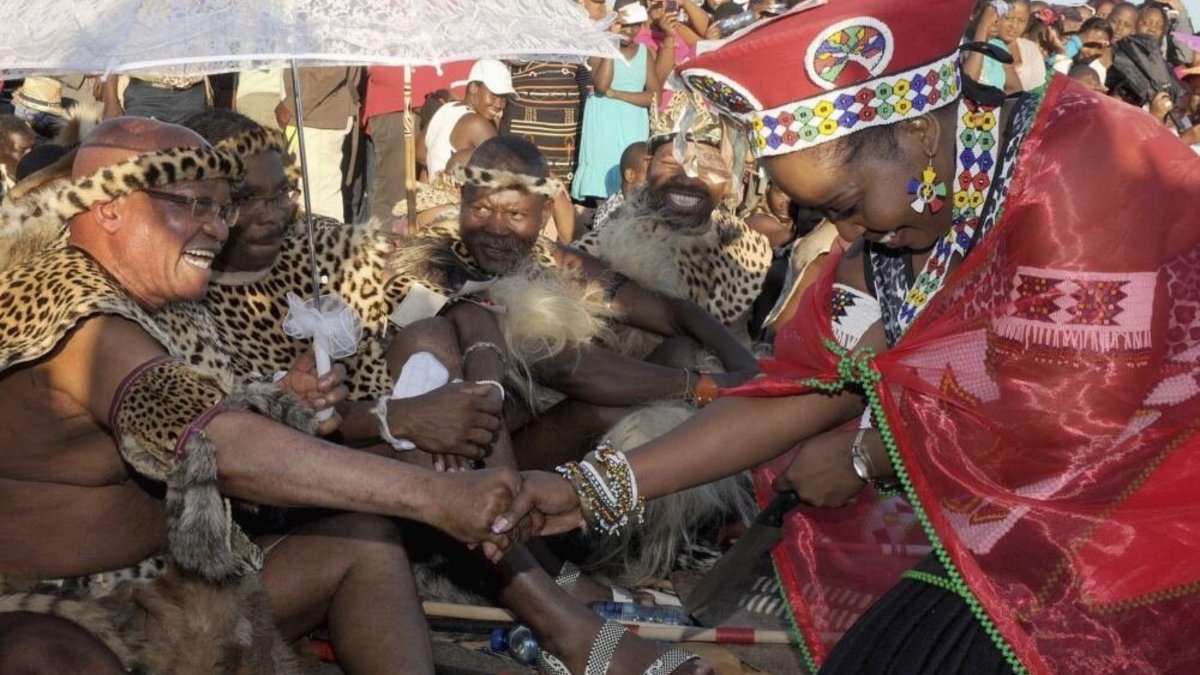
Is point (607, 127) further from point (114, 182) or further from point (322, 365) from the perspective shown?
point (114, 182)

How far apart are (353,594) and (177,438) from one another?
1.09 meters

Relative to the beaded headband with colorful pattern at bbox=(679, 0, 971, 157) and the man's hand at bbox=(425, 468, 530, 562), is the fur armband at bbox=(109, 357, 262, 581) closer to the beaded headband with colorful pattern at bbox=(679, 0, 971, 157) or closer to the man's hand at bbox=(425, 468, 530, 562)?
the man's hand at bbox=(425, 468, 530, 562)

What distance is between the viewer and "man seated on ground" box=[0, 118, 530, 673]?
3701mm

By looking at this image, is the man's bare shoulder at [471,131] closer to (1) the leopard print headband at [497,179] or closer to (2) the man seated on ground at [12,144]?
(2) the man seated on ground at [12,144]

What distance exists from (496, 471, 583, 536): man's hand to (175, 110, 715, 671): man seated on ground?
1135 millimetres

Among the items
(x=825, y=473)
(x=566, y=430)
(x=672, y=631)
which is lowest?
(x=672, y=631)

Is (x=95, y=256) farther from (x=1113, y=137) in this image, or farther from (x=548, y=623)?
(x=1113, y=137)

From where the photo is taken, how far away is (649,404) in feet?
20.5

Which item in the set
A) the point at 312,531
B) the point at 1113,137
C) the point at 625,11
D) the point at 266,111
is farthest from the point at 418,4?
the point at 625,11

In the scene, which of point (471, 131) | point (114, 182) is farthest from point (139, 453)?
point (471, 131)

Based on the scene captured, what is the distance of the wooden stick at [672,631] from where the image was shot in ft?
17.9

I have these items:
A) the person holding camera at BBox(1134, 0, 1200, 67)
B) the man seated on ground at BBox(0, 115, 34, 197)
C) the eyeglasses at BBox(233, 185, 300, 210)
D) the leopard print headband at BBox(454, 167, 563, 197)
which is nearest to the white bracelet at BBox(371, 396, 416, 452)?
the eyeglasses at BBox(233, 185, 300, 210)

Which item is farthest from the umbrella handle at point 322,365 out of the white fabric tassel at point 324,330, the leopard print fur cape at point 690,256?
the leopard print fur cape at point 690,256

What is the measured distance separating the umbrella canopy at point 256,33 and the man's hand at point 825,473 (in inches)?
67.2
